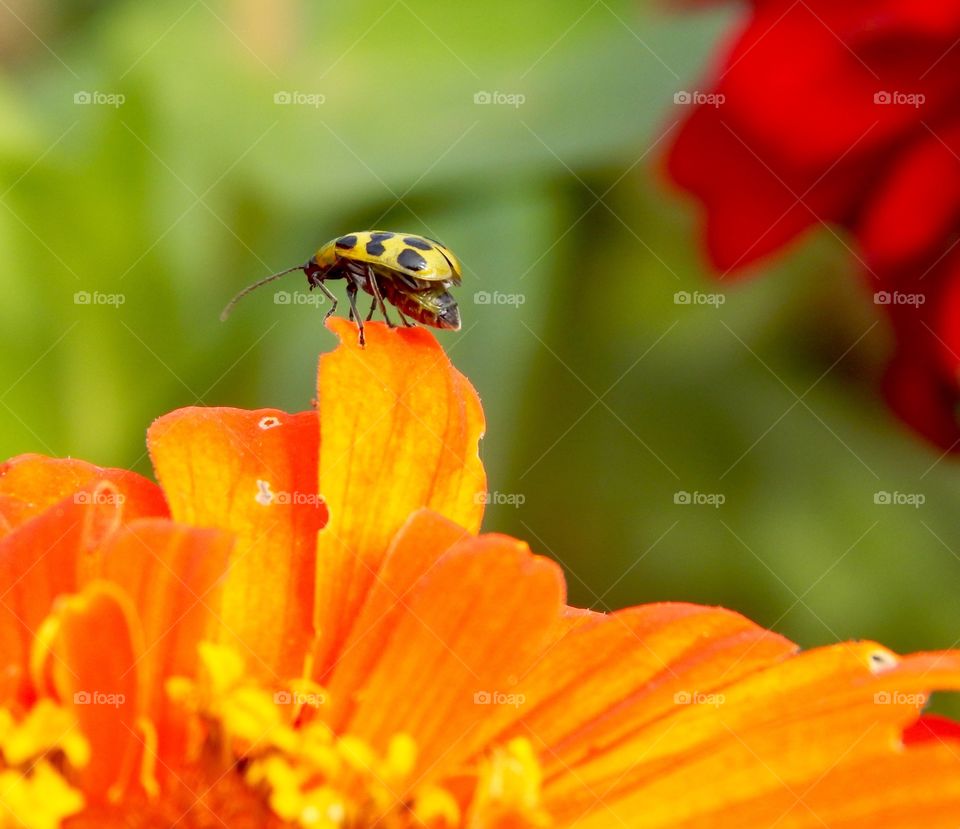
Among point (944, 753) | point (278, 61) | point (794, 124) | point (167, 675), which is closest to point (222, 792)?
point (167, 675)

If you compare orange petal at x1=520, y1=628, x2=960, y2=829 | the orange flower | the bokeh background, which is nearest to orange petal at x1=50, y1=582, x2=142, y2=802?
the orange flower

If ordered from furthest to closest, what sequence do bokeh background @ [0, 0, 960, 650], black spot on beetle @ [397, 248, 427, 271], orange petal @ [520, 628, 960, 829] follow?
bokeh background @ [0, 0, 960, 650]
black spot on beetle @ [397, 248, 427, 271]
orange petal @ [520, 628, 960, 829]

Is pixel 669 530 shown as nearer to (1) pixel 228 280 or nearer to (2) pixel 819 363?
(2) pixel 819 363

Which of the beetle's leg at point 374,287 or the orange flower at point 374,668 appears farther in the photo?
the beetle's leg at point 374,287

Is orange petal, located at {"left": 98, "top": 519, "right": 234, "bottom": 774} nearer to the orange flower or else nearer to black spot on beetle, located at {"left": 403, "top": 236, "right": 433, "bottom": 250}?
the orange flower

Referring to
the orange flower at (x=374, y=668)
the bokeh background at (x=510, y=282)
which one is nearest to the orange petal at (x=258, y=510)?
the orange flower at (x=374, y=668)

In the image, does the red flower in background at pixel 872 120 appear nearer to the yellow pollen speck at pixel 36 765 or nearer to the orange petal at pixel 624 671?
the orange petal at pixel 624 671
